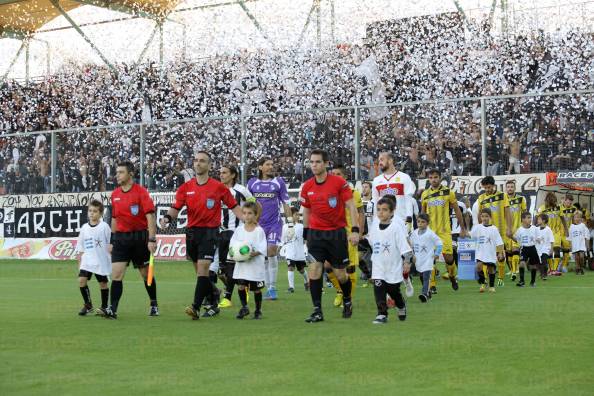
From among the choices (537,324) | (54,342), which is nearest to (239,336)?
(54,342)

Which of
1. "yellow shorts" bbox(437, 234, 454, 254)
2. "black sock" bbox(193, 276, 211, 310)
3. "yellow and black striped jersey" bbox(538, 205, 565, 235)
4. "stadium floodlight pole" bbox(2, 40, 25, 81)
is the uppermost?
"stadium floodlight pole" bbox(2, 40, 25, 81)

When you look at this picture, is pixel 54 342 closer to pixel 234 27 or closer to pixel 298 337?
pixel 298 337

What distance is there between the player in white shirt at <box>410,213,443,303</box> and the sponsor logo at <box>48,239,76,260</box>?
49.2 ft

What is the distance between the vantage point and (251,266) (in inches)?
472

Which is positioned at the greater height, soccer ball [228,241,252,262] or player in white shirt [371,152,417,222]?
player in white shirt [371,152,417,222]

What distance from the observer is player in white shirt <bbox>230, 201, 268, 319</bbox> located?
1193 centimetres

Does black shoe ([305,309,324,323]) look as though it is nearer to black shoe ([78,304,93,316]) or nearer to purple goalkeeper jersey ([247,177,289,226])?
black shoe ([78,304,93,316])

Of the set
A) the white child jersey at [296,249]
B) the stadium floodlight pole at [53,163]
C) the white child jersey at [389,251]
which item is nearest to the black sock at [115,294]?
the white child jersey at [389,251]

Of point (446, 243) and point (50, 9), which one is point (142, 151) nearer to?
point (446, 243)

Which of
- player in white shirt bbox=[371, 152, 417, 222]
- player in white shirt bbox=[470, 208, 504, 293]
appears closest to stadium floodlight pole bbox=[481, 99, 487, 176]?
player in white shirt bbox=[470, 208, 504, 293]

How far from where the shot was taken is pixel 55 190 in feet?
92.2

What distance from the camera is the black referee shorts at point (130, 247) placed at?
484 inches

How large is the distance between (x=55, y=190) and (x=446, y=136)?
1192 cm

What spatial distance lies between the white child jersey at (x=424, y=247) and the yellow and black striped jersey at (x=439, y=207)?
83cm
